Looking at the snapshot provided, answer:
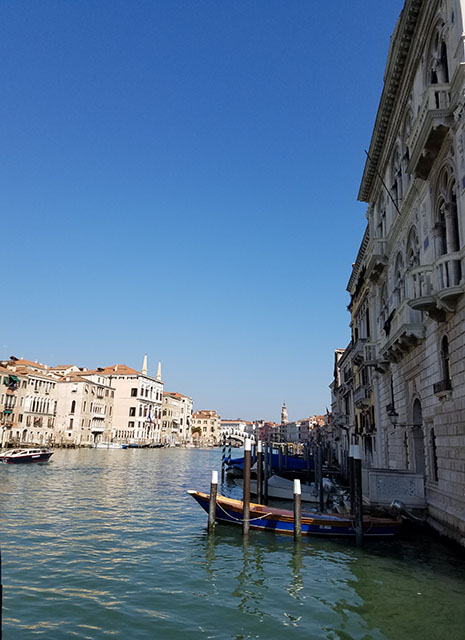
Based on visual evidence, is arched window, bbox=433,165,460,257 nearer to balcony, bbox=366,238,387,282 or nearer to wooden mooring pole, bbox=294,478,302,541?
balcony, bbox=366,238,387,282

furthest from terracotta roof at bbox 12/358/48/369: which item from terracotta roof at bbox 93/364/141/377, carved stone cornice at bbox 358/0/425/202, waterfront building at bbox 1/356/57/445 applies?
carved stone cornice at bbox 358/0/425/202

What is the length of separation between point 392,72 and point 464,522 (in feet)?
43.8

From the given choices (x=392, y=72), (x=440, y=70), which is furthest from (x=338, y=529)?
(x=392, y=72)

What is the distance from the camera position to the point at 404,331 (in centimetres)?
1395

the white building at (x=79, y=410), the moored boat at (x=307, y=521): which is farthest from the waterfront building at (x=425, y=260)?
the white building at (x=79, y=410)

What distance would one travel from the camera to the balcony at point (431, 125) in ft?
36.6

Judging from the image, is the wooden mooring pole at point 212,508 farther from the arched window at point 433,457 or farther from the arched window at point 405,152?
the arched window at point 405,152

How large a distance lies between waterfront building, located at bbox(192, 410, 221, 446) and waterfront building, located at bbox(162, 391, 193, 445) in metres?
16.3

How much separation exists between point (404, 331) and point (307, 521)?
227 inches

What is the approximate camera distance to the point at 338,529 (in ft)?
43.4

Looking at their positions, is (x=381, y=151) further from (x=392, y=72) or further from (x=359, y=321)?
(x=359, y=321)

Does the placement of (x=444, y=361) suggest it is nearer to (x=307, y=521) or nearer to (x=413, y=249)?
(x=413, y=249)

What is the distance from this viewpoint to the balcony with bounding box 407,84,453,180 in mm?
11164

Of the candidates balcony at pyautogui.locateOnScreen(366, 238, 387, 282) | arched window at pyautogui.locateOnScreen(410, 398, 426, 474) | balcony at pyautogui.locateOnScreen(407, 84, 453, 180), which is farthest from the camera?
balcony at pyautogui.locateOnScreen(366, 238, 387, 282)
